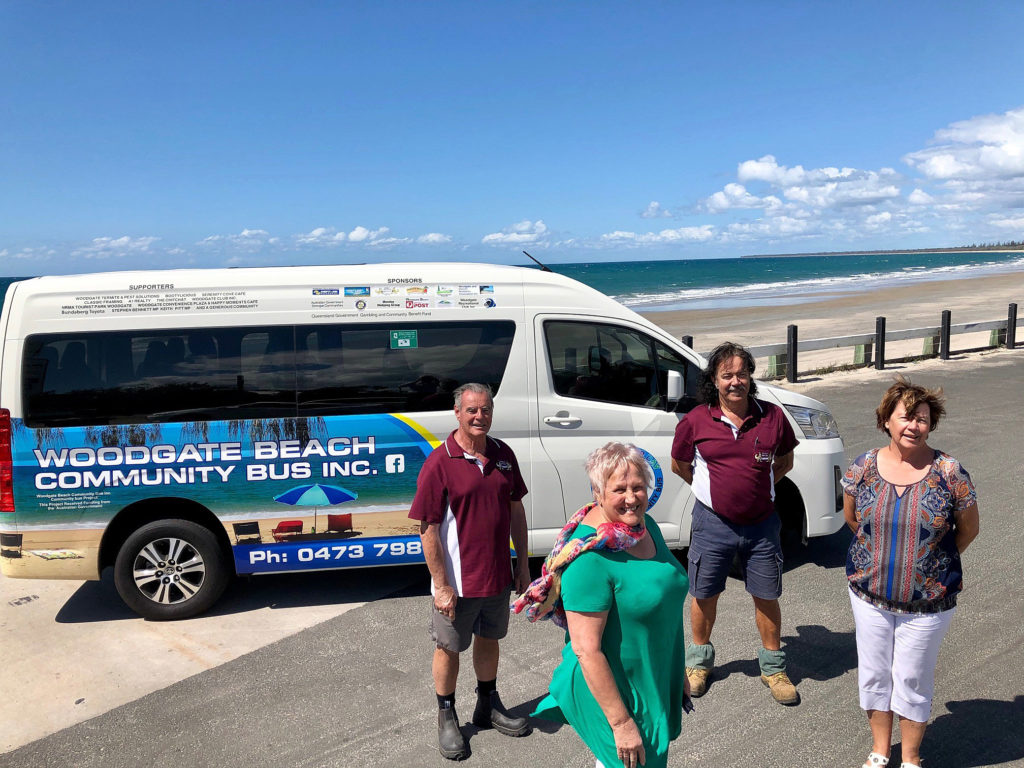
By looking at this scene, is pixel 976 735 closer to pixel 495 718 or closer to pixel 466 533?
pixel 495 718

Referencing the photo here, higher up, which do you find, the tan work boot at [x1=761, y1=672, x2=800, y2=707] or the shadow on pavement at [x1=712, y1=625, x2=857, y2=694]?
the tan work boot at [x1=761, y1=672, x2=800, y2=707]

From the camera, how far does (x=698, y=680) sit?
14.0 ft

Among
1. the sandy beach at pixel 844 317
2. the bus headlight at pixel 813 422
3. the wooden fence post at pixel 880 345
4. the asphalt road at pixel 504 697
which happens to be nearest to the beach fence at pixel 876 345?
the wooden fence post at pixel 880 345

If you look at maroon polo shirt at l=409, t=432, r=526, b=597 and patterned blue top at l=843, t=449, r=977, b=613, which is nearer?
patterned blue top at l=843, t=449, r=977, b=613

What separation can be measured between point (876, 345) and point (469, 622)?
14.2 metres

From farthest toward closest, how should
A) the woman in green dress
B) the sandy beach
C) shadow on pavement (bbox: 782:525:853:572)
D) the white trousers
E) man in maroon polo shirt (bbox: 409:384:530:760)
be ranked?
the sandy beach
shadow on pavement (bbox: 782:525:853:572)
man in maroon polo shirt (bbox: 409:384:530:760)
the white trousers
the woman in green dress

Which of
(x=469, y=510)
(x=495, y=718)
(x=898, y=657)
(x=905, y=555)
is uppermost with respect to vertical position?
(x=469, y=510)

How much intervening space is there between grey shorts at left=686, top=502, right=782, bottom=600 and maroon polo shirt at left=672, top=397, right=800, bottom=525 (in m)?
0.06

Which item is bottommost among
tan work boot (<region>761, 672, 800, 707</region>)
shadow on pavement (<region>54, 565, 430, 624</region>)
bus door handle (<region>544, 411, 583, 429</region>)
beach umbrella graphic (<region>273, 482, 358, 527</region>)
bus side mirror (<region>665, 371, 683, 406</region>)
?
shadow on pavement (<region>54, 565, 430, 624</region>)


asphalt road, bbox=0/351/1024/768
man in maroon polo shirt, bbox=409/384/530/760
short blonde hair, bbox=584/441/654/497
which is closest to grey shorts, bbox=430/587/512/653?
man in maroon polo shirt, bbox=409/384/530/760

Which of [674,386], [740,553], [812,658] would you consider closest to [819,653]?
[812,658]

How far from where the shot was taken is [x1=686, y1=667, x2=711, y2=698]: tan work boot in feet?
13.8

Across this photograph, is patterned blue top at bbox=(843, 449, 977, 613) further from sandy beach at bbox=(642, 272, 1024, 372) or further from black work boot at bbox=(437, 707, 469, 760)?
sandy beach at bbox=(642, 272, 1024, 372)

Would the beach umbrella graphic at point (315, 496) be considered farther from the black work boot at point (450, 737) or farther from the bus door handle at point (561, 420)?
the black work boot at point (450, 737)
